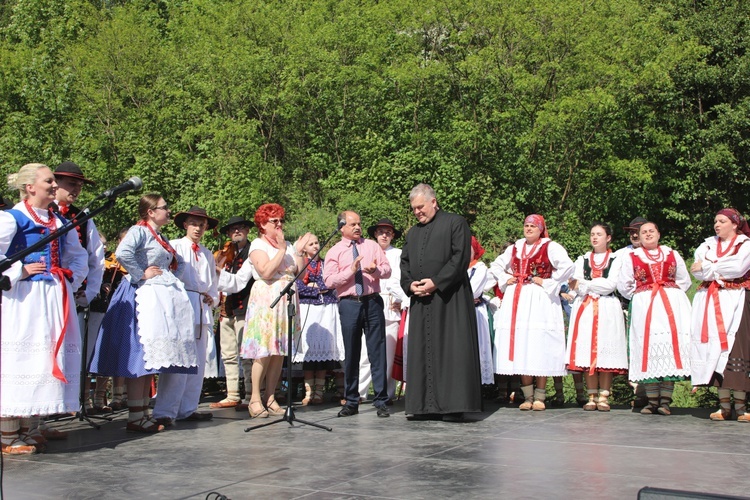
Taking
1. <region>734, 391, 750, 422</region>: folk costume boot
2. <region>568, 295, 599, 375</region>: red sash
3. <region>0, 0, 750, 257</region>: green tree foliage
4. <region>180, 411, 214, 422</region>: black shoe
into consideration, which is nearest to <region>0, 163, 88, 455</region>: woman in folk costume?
<region>180, 411, 214, 422</region>: black shoe

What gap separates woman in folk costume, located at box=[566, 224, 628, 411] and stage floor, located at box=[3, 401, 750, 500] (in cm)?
74

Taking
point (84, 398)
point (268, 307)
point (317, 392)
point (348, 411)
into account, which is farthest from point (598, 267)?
point (84, 398)

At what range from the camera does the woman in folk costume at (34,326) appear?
6.45 m

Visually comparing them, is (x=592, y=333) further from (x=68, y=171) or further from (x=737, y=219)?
(x=68, y=171)

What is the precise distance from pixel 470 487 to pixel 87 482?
7.88 feet

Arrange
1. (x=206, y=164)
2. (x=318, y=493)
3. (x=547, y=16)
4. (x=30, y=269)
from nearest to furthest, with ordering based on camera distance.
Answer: (x=318, y=493)
(x=30, y=269)
(x=206, y=164)
(x=547, y=16)

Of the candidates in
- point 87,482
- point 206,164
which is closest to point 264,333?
point 87,482

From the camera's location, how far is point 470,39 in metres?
27.3

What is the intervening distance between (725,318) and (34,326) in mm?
6054

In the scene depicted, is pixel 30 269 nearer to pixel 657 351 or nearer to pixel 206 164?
pixel 657 351

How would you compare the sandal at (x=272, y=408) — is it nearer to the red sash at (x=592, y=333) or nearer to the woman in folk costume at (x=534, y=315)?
the woman in folk costume at (x=534, y=315)

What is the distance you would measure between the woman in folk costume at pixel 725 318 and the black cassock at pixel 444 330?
2.13 meters

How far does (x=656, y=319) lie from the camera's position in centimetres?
883

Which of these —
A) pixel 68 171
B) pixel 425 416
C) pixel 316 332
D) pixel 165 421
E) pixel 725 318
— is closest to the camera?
pixel 68 171
